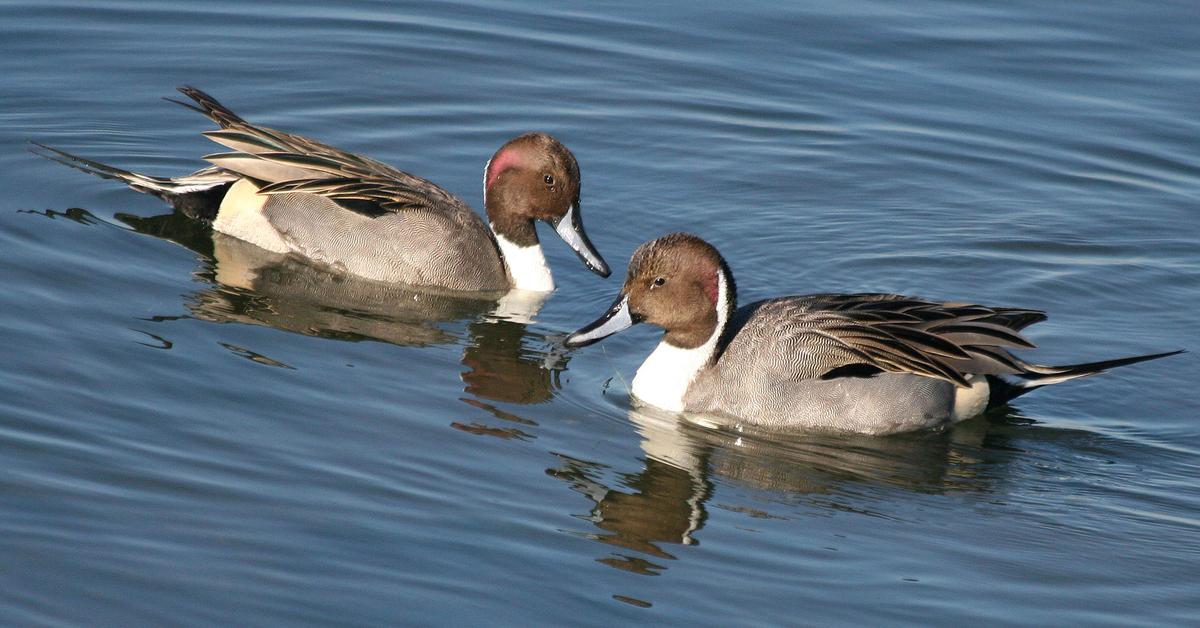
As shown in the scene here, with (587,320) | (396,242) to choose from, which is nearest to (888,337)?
(587,320)

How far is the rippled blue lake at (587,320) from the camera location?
19.2ft

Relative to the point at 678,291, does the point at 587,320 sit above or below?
below

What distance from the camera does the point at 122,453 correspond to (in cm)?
641

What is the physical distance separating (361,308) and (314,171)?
107cm

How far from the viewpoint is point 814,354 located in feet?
24.9

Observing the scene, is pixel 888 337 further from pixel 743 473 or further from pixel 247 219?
pixel 247 219

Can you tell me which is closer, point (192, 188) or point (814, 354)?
point (814, 354)

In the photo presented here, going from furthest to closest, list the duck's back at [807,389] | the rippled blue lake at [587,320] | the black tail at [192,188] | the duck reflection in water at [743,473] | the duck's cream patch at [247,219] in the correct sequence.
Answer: the black tail at [192,188] < the duck's cream patch at [247,219] < the duck's back at [807,389] < the duck reflection in water at [743,473] < the rippled blue lake at [587,320]

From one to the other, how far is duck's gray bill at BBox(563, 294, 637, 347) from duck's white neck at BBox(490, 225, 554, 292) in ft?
4.71

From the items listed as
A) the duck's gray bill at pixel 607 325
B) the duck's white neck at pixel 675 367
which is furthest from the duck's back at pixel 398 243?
the duck's white neck at pixel 675 367

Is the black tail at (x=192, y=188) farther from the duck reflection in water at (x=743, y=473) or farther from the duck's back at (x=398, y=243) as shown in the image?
the duck reflection in water at (x=743, y=473)

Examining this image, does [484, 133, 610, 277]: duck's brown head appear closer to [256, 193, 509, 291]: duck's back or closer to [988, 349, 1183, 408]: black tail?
[256, 193, 509, 291]: duck's back

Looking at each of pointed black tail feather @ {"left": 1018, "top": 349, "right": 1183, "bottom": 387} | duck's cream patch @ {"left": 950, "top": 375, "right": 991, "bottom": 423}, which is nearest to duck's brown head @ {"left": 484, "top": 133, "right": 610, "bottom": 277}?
duck's cream patch @ {"left": 950, "top": 375, "right": 991, "bottom": 423}

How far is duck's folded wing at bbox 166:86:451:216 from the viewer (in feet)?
30.0
